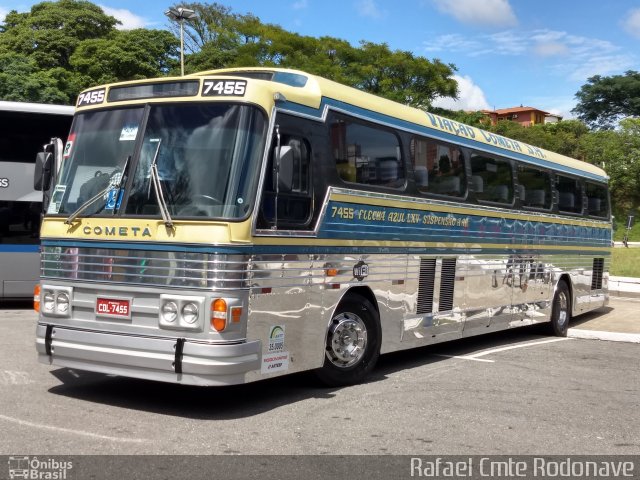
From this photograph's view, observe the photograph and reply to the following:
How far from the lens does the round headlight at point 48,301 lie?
691 cm

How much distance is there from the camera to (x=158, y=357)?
244 inches

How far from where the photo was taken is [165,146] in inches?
260

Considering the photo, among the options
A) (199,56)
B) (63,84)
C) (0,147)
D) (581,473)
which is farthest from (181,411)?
(199,56)

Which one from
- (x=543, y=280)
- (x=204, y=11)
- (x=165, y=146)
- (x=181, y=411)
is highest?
(x=204, y=11)

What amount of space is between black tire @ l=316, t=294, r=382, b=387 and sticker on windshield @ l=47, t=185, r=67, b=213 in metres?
2.94

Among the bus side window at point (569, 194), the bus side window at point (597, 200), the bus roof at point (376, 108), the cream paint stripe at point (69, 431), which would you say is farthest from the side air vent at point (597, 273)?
the cream paint stripe at point (69, 431)

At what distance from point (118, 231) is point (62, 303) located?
0.94m

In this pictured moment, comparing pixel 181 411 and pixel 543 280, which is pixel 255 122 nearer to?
pixel 181 411

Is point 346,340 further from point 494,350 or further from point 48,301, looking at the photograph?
point 494,350

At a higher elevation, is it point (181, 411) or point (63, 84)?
point (63, 84)

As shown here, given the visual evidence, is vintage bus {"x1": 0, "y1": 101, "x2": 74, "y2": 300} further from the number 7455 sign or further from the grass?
the grass

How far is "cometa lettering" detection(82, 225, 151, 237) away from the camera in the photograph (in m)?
6.44

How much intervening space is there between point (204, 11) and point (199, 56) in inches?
370

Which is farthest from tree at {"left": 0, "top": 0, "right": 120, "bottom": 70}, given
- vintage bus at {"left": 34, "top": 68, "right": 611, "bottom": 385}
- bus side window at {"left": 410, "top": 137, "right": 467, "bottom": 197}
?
vintage bus at {"left": 34, "top": 68, "right": 611, "bottom": 385}
